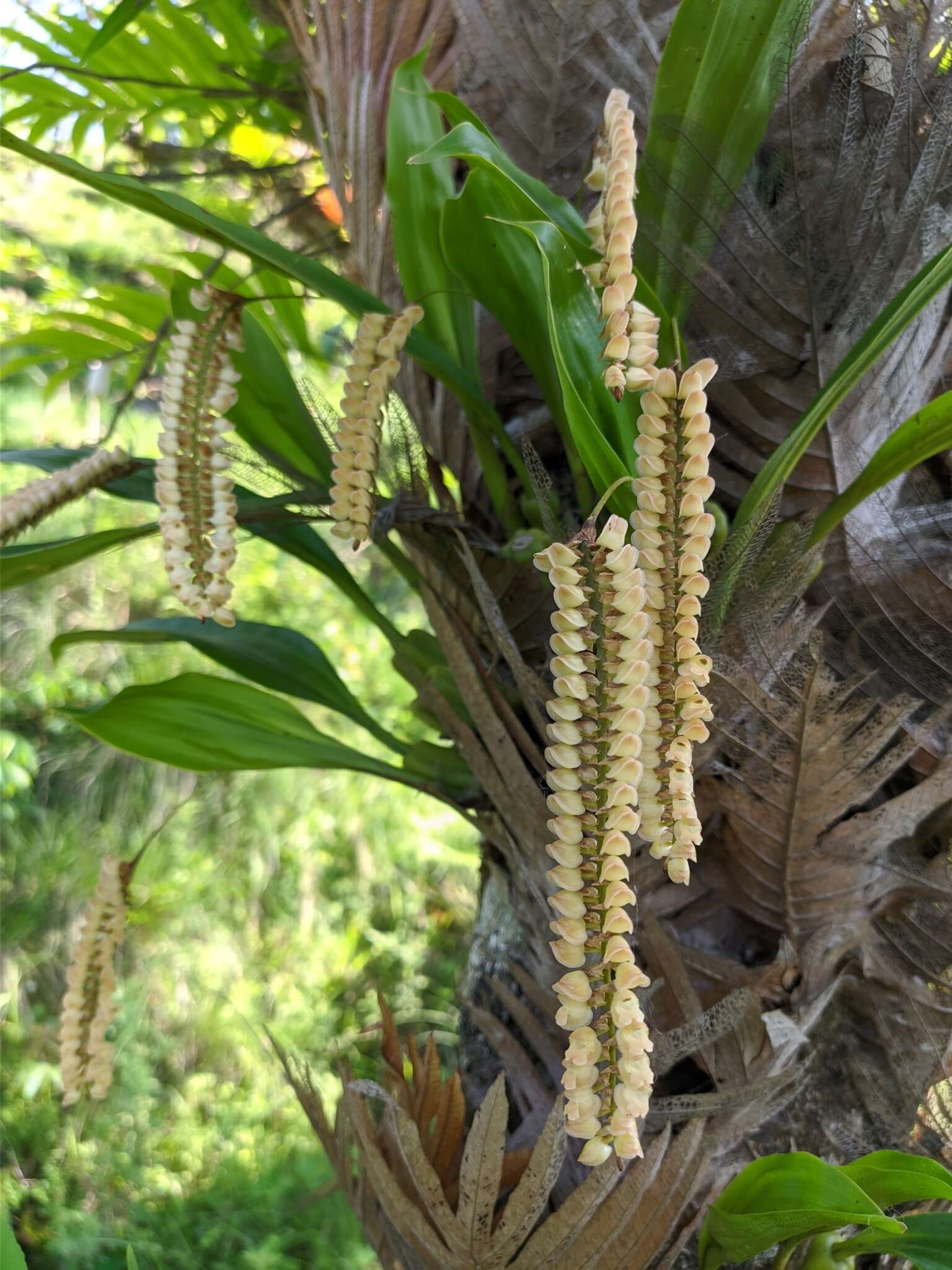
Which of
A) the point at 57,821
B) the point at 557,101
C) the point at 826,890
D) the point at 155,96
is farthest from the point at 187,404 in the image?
the point at 57,821

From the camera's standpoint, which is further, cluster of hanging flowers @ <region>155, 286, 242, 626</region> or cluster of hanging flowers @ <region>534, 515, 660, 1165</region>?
cluster of hanging flowers @ <region>155, 286, 242, 626</region>

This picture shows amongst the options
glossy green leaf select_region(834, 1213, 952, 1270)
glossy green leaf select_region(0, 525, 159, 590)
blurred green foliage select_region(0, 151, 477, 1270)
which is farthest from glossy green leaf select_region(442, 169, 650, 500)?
blurred green foliage select_region(0, 151, 477, 1270)

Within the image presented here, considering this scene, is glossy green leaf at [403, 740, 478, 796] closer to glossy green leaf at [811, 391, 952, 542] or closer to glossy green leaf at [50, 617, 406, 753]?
glossy green leaf at [50, 617, 406, 753]

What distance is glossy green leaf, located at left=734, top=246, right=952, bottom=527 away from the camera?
12.6 inches

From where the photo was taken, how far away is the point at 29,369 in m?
2.56

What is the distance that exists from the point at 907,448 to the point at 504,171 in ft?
0.63

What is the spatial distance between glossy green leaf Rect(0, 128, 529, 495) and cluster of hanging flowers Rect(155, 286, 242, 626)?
55 millimetres

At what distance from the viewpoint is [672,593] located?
28cm

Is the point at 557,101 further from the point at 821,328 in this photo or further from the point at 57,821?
the point at 57,821

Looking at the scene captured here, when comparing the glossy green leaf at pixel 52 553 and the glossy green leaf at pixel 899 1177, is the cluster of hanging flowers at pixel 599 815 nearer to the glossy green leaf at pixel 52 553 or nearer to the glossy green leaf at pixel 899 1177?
the glossy green leaf at pixel 899 1177

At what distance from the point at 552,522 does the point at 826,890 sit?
0.76 ft

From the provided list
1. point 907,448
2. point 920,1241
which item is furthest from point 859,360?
point 920,1241

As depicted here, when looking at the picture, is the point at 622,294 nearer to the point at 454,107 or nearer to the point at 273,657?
the point at 454,107

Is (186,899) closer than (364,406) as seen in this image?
No
